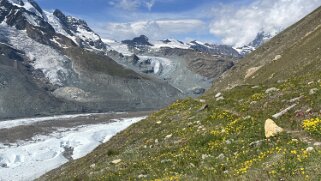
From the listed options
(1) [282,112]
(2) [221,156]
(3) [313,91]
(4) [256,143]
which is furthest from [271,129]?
(3) [313,91]

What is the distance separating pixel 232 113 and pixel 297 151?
34.7 ft

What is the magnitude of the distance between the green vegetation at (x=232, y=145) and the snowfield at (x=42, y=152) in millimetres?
50804

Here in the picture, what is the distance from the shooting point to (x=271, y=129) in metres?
18.4

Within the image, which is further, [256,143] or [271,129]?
[271,129]

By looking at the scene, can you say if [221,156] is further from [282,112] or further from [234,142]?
[282,112]

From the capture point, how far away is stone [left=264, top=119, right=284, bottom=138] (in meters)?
18.1

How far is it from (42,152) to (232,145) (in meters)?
87.2

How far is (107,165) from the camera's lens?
25375 millimetres

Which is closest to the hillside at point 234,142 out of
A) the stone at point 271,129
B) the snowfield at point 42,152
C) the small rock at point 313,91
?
the small rock at point 313,91

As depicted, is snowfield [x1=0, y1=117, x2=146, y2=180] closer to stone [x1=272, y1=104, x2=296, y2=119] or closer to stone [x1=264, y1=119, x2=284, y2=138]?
stone [x1=272, y1=104, x2=296, y2=119]

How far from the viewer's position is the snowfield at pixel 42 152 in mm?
79156

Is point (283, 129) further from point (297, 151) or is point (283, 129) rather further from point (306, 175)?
point (306, 175)

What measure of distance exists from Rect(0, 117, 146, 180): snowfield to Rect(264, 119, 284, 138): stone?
195 feet

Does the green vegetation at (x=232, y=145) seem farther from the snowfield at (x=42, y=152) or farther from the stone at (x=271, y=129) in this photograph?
the snowfield at (x=42, y=152)
